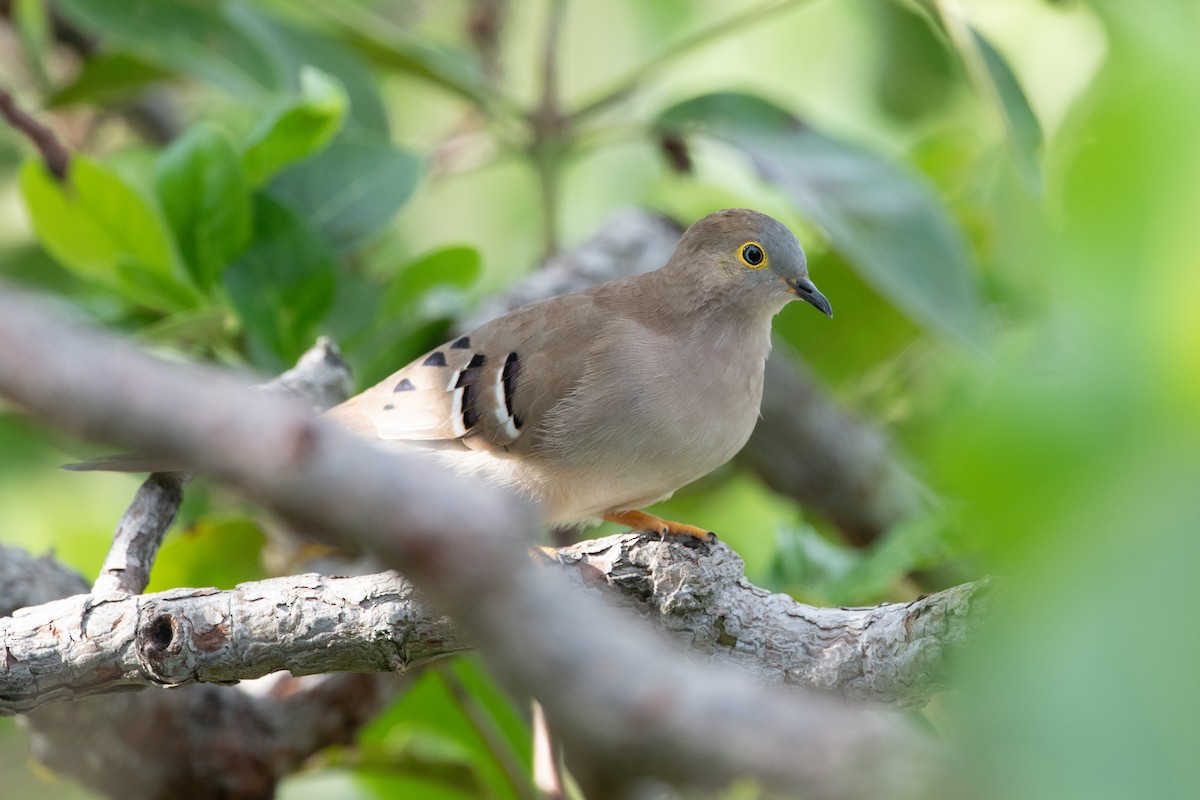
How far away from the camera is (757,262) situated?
117 inches

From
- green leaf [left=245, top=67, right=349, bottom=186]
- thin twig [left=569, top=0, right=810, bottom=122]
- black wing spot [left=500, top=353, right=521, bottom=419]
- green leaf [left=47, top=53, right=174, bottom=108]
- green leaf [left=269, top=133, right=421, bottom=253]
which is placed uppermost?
thin twig [left=569, top=0, right=810, bottom=122]

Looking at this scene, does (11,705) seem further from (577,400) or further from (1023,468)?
(1023,468)

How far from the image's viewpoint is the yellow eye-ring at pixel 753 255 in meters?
2.95

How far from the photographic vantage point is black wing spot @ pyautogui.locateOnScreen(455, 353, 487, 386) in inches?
108

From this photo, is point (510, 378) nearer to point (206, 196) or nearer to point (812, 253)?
point (206, 196)

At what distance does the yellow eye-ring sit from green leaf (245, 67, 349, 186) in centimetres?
122

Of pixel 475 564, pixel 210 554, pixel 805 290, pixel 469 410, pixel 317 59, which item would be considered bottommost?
pixel 475 564

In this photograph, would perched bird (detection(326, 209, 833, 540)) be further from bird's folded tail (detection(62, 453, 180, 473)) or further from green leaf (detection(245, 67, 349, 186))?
green leaf (detection(245, 67, 349, 186))

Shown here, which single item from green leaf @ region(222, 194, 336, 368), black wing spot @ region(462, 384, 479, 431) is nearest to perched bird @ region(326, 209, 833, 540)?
black wing spot @ region(462, 384, 479, 431)

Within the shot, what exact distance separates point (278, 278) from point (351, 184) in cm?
43

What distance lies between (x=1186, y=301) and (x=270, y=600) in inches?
67.1

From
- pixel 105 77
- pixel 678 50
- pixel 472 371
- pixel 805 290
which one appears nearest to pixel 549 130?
pixel 678 50

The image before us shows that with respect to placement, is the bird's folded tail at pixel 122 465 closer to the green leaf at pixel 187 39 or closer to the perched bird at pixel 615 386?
the perched bird at pixel 615 386

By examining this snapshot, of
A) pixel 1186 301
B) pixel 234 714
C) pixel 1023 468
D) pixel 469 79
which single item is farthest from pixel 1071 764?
pixel 469 79
